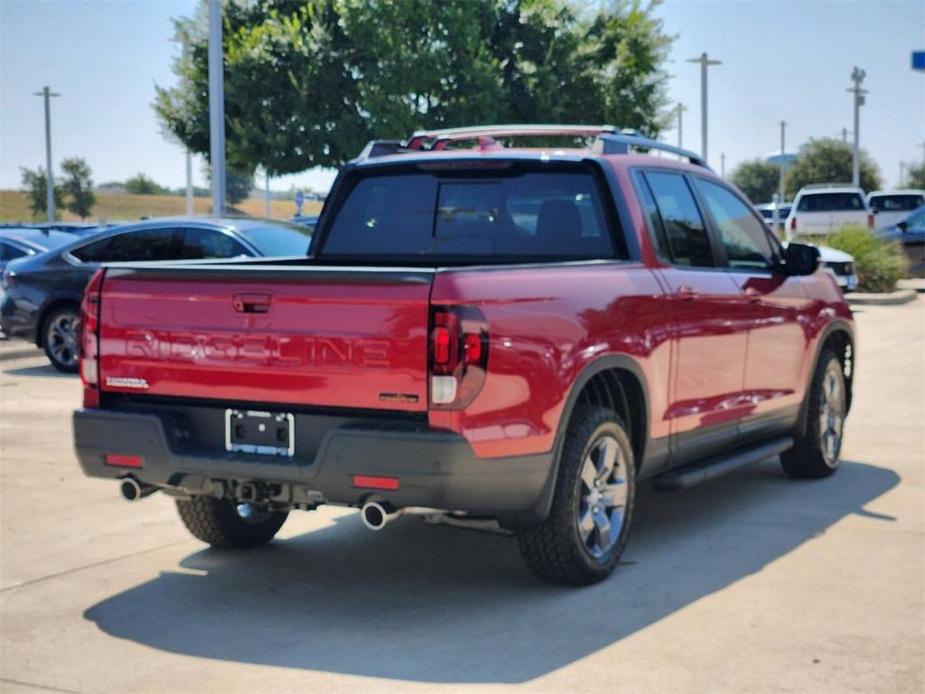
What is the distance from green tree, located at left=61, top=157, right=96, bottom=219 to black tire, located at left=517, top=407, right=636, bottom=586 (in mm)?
104234

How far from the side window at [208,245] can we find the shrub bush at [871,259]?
15596 mm

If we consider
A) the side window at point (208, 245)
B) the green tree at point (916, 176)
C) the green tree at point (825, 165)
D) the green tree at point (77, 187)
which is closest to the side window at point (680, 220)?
the side window at point (208, 245)

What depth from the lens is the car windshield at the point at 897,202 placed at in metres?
40.0

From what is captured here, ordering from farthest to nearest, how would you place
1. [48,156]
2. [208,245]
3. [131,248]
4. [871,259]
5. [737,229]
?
1. [48,156]
2. [871,259]
3. [131,248]
4. [208,245]
5. [737,229]

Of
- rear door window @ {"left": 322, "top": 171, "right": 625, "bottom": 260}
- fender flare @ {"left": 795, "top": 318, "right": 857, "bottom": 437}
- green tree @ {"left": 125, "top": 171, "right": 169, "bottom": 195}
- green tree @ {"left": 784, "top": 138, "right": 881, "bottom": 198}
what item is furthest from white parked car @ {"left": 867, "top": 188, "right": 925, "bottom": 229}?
green tree @ {"left": 125, "top": 171, "right": 169, "bottom": 195}

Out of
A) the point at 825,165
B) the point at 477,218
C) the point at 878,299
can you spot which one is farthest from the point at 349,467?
the point at 825,165

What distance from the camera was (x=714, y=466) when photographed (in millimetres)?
7289

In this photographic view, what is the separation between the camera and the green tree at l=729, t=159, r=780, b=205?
11711cm

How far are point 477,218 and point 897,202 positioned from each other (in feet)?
118

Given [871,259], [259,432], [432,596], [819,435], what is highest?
[871,259]

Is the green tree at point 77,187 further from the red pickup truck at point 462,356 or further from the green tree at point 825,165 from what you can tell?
the red pickup truck at point 462,356

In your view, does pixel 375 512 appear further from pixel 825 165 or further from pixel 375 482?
pixel 825 165

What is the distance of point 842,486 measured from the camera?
8.58m

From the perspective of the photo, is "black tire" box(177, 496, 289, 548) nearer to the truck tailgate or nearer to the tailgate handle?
the truck tailgate
